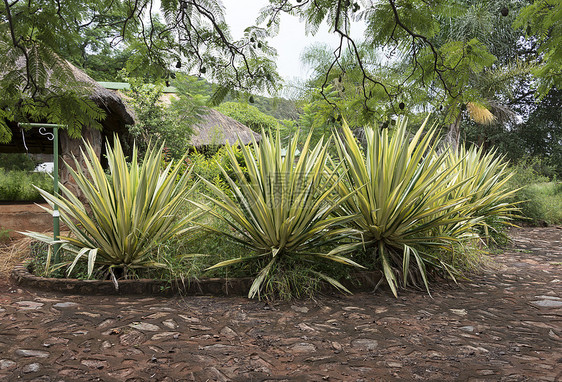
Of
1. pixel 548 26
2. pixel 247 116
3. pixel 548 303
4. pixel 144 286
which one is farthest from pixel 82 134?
pixel 247 116

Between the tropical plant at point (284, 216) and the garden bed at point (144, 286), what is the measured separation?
0.16 meters

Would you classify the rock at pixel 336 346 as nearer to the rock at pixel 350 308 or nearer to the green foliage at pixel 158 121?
the rock at pixel 350 308

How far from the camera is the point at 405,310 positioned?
8.91ft

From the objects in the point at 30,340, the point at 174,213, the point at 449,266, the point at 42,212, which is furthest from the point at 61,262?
the point at 449,266

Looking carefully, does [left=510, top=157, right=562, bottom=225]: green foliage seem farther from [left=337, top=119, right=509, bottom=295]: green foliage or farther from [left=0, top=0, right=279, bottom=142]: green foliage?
[left=0, top=0, right=279, bottom=142]: green foliage

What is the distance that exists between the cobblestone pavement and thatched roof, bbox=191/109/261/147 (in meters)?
6.15

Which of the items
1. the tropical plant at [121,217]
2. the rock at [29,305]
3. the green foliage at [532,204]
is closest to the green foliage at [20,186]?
the tropical plant at [121,217]

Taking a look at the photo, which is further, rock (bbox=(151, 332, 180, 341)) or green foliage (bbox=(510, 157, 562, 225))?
green foliage (bbox=(510, 157, 562, 225))

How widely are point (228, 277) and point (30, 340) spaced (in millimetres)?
1317

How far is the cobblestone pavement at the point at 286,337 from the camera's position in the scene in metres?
1.83

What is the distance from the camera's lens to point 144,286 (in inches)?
116

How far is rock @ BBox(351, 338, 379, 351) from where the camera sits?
2130mm

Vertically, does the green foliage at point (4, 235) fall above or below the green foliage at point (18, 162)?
below

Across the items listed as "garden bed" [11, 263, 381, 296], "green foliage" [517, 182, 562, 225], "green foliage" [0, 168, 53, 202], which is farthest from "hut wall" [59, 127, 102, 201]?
"green foliage" [517, 182, 562, 225]
